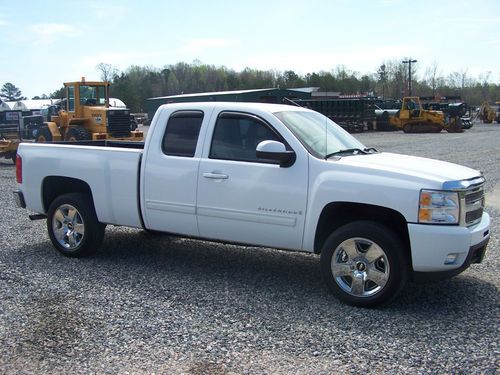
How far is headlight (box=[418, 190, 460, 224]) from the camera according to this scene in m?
4.87

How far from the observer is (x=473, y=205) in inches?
205

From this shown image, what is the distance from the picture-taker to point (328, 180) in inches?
208

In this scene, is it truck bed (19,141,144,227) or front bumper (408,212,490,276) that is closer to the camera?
front bumper (408,212,490,276)

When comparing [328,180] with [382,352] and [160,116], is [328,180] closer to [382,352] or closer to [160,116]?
[382,352]

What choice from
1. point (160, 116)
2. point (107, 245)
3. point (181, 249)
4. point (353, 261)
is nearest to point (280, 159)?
point (353, 261)

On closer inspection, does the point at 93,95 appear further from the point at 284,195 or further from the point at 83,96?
the point at 284,195

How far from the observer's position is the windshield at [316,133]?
569 centimetres

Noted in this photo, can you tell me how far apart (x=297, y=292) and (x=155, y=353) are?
6.11 ft

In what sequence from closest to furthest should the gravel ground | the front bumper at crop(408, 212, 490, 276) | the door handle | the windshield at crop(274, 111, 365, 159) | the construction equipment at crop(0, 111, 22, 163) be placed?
the gravel ground, the front bumper at crop(408, 212, 490, 276), the windshield at crop(274, 111, 365, 159), the door handle, the construction equipment at crop(0, 111, 22, 163)

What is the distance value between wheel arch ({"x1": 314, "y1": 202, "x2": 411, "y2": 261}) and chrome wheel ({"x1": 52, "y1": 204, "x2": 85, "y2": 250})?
10.2 feet

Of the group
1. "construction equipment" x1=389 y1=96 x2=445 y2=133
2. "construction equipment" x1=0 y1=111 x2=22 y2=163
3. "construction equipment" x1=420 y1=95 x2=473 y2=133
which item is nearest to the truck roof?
"construction equipment" x1=0 y1=111 x2=22 y2=163

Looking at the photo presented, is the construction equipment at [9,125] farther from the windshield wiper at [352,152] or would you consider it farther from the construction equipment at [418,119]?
the construction equipment at [418,119]

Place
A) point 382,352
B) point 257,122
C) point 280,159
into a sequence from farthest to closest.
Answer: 1. point 257,122
2. point 280,159
3. point 382,352

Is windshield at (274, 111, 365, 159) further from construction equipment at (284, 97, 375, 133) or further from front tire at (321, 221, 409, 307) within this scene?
construction equipment at (284, 97, 375, 133)
